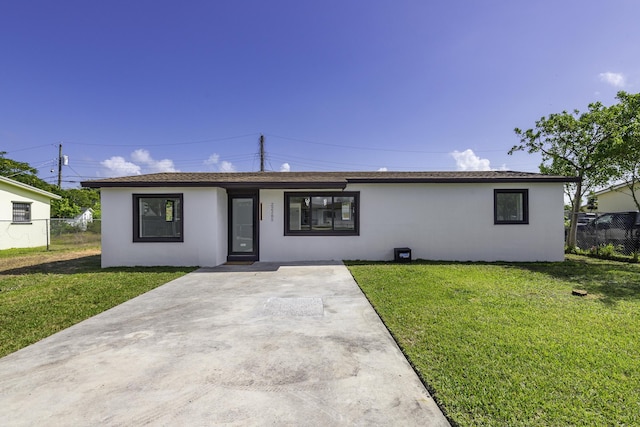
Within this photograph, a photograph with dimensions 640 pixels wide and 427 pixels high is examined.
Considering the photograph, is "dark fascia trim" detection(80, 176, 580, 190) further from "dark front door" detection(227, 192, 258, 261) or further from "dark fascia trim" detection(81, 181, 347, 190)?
"dark front door" detection(227, 192, 258, 261)

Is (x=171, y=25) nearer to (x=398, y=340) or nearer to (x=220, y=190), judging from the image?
(x=220, y=190)

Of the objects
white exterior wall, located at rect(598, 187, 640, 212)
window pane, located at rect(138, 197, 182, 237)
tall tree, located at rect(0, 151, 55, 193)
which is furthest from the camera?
tall tree, located at rect(0, 151, 55, 193)

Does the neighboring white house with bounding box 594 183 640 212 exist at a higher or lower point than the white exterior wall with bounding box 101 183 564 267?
higher

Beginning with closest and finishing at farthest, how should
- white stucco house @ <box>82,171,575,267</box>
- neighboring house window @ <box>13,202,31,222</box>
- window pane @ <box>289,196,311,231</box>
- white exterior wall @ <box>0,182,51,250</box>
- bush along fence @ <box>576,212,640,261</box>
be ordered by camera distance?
white stucco house @ <box>82,171,575,267</box> < window pane @ <box>289,196,311,231</box> < bush along fence @ <box>576,212,640,261</box> < white exterior wall @ <box>0,182,51,250</box> < neighboring house window @ <box>13,202,31,222</box>

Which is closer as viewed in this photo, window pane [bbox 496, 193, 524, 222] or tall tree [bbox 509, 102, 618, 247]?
window pane [bbox 496, 193, 524, 222]

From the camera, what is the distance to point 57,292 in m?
5.52

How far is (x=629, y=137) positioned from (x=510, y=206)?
3493 mm

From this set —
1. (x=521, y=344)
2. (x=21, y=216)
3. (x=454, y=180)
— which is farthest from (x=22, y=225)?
(x=521, y=344)

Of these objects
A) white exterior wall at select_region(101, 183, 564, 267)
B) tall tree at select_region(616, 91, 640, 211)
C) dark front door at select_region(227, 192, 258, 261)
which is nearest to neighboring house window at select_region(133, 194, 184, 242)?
white exterior wall at select_region(101, 183, 564, 267)

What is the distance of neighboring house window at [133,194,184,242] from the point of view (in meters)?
8.49

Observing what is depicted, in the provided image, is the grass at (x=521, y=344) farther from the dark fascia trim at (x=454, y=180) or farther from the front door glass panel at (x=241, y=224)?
the front door glass panel at (x=241, y=224)

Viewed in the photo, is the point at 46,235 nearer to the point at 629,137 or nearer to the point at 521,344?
the point at 521,344

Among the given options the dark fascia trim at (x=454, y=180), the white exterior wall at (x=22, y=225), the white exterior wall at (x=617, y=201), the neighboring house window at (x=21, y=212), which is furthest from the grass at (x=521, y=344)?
the neighboring house window at (x=21, y=212)

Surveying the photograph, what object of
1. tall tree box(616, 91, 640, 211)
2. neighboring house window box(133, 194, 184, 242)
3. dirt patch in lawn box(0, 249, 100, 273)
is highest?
tall tree box(616, 91, 640, 211)
